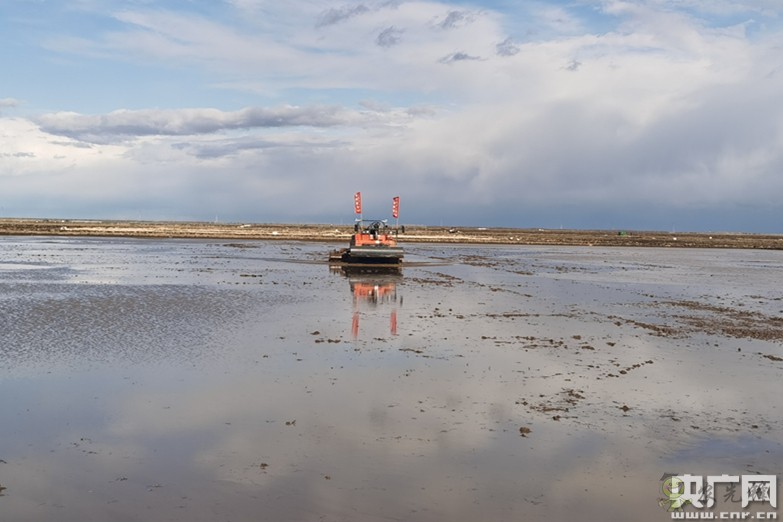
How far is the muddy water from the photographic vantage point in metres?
8.21

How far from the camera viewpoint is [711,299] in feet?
105

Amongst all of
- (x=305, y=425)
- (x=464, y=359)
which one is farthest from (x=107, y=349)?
(x=464, y=359)

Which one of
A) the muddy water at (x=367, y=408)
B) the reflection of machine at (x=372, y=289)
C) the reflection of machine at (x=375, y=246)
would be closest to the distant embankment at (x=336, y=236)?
the reflection of machine at (x=375, y=246)

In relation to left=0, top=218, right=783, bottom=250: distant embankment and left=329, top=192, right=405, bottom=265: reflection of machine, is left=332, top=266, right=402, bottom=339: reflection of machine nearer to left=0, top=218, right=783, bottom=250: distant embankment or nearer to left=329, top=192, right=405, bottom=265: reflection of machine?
left=329, top=192, right=405, bottom=265: reflection of machine

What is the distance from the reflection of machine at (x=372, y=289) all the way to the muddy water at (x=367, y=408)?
313 millimetres

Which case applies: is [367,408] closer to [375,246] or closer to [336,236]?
[375,246]

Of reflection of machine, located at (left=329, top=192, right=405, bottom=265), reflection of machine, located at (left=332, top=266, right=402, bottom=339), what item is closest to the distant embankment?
reflection of machine, located at (left=329, top=192, right=405, bottom=265)

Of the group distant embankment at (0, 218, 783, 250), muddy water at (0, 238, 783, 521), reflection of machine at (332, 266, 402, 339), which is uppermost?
distant embankment at (0, 218, 783, 250)

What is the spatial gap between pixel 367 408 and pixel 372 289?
2030 centimetres

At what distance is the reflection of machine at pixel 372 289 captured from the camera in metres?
23.5

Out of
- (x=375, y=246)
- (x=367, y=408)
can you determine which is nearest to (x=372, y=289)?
(x=375, y=246)

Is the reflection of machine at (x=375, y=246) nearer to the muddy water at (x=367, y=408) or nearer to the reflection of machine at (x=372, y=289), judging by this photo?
A: the reflection of machine at (x=372, y=289)

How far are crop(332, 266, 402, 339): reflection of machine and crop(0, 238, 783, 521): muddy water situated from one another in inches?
12.3

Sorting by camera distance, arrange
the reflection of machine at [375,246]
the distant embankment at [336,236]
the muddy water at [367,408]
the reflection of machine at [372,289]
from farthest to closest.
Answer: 1. the distant embankment at [336,236]
2. the reflection of machine at [375,246]
3. the reflection of machine at [372,289]
4. the muddy water at [367,408]
